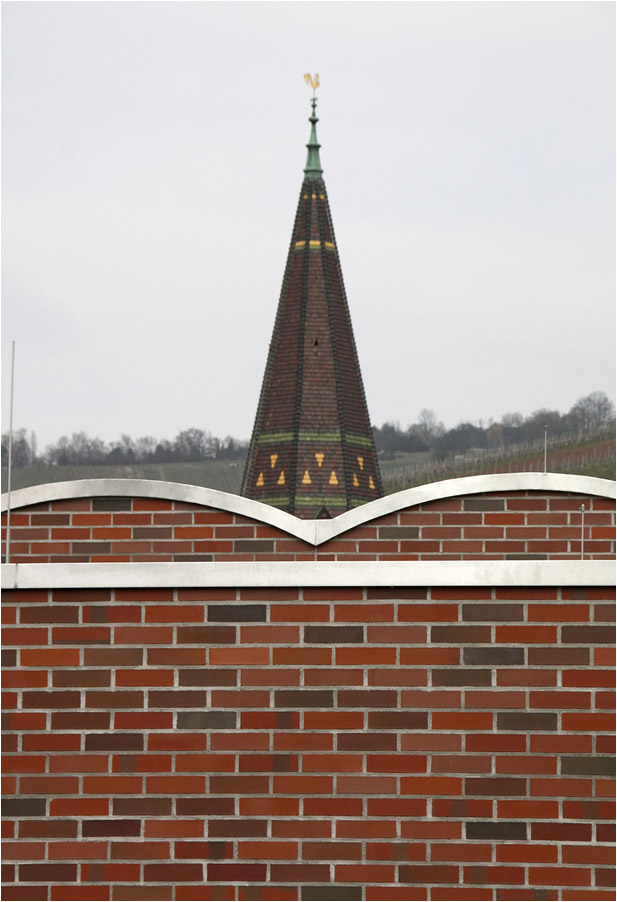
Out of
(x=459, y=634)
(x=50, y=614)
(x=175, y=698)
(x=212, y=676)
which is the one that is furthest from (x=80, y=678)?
(x=459, y=634)

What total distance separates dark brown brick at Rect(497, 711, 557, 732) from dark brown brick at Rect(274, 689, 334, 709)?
2.15 ft

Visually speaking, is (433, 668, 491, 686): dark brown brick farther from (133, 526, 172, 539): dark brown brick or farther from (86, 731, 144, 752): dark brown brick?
(133, 526, 172, 539): dark brown brick

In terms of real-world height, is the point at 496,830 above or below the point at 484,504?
below

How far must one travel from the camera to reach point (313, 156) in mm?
79375

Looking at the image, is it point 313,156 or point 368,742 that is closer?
point 368,742

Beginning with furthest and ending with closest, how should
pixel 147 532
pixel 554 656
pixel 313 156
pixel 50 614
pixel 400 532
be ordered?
pixel 313 156, pixel 400 532, pixel 147 532, pixel 50 614, pixel 554 656

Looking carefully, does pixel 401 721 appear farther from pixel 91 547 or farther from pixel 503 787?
pixel 91 547

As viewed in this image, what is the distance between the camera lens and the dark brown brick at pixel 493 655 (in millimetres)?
6219

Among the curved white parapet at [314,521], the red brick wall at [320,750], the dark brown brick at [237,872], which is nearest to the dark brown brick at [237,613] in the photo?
the red brick wall at [320,750]

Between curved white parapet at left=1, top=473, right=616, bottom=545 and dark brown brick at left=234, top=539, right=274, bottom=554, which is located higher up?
curved white parapet at left=1, top=473, right=616, bottom=545

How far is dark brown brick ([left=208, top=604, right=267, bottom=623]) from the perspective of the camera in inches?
247

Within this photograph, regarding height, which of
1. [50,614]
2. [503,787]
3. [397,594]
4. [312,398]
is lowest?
[503,787]

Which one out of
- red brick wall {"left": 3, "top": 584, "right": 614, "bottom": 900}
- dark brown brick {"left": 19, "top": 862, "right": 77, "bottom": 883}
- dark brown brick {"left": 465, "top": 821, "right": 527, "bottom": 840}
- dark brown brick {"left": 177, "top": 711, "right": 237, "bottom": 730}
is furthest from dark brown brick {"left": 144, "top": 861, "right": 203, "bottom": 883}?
dark brown brick {"left": 465, "top": 821, "right": 527, "bottom": 840}

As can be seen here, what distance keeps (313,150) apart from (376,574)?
75.0 meters
